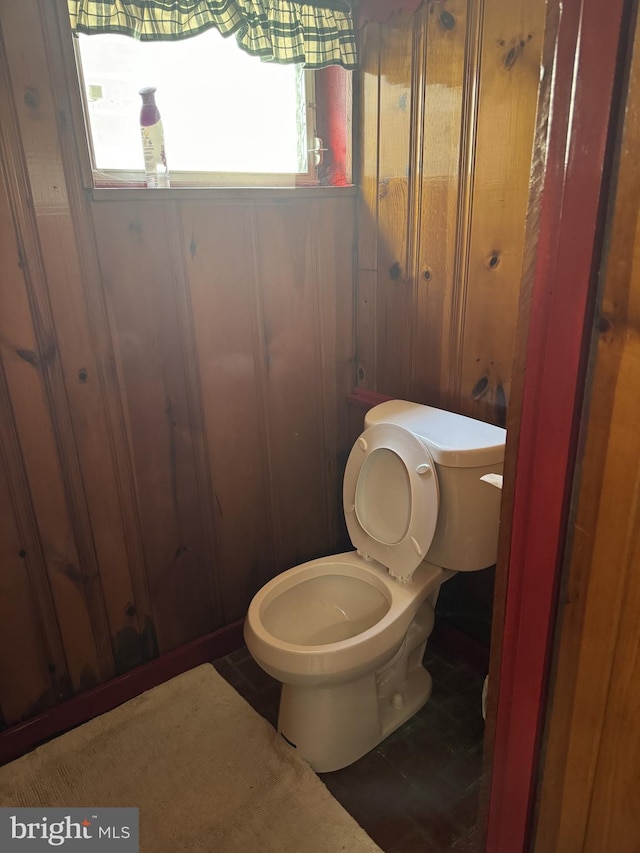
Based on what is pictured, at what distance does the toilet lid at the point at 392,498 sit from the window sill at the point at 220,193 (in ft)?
2.35

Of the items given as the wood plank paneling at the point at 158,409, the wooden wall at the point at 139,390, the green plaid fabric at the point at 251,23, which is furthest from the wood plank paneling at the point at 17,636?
the green plaid fabric at the point at 251,23

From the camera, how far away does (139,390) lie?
1637 millimetres

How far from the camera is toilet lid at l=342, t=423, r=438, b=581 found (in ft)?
4.97

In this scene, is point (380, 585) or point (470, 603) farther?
point (470, 603)

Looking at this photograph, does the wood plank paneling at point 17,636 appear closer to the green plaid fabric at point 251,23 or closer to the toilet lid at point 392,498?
the toilet lid at point 392,498

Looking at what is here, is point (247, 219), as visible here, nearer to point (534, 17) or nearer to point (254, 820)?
point (534, 17)

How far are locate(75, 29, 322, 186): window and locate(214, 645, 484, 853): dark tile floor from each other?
5.11 ft

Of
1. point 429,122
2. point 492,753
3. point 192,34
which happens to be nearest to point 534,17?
point 429,122

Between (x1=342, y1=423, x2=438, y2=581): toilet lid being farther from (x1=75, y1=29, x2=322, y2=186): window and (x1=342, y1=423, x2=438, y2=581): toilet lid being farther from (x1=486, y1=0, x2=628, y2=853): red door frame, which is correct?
(x1=75, y1=29, x2=322, y2=186): window

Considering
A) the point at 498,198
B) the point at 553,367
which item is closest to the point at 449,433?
the point at 498,198

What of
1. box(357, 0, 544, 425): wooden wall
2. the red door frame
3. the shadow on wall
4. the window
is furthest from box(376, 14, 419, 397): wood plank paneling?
the red door frame

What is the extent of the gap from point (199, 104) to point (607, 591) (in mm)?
1628

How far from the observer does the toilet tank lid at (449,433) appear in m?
1.44

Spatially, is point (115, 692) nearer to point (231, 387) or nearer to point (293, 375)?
point (231, 387)
